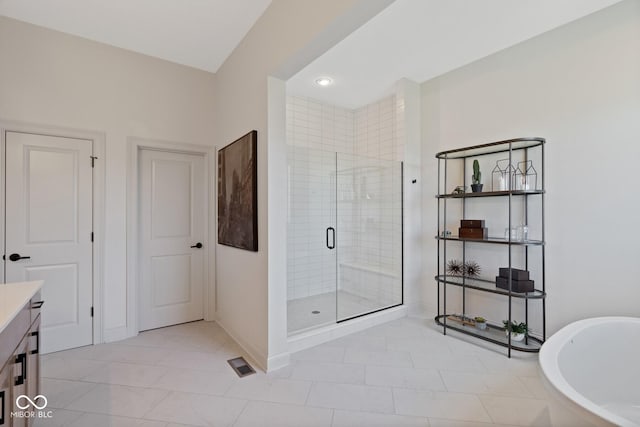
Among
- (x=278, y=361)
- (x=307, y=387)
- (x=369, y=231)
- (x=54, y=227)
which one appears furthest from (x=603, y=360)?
(x=54, y=227)

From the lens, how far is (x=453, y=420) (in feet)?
6.01

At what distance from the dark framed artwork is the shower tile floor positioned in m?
1.00

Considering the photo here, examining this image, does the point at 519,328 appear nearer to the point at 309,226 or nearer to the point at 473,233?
the point at 473,233

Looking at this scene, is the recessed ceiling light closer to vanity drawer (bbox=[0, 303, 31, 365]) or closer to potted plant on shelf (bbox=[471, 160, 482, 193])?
potted plant on shelf (bbox=[471, 160, 482, 193])

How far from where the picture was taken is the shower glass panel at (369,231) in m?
3.74

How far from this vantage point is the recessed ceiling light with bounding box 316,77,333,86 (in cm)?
363

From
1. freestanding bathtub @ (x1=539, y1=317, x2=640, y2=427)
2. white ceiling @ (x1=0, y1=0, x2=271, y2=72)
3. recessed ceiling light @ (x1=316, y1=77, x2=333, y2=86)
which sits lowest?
freestanding bathtub @ (x1=539, y1=317, x2=640, y2=427)

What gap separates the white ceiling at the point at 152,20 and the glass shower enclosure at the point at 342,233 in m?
1.32

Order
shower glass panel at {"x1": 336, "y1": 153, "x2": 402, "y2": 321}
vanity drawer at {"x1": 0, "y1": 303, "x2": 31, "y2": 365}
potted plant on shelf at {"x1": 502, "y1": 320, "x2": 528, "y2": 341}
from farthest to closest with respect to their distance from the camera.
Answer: shower glass panel at {"x1": 336, "y1": 153, "x2": 402, "y2": 321} < potted plant on shelf at {"x1": 502, "y1": 320, "x2": 528, "y2": 341} < vanity drawer at {"x1": 0, "y1": 303, "x2": 31, "y2": 365}

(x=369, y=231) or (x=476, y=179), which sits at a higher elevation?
(x=476, y=179)

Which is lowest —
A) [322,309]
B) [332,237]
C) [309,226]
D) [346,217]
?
[322,309]

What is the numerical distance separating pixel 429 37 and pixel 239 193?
2269mm

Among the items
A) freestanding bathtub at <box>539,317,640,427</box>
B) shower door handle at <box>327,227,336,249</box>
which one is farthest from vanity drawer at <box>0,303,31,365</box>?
shower door handle at <box>327,227,336,249</box>

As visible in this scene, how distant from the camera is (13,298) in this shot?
1.45 meters
